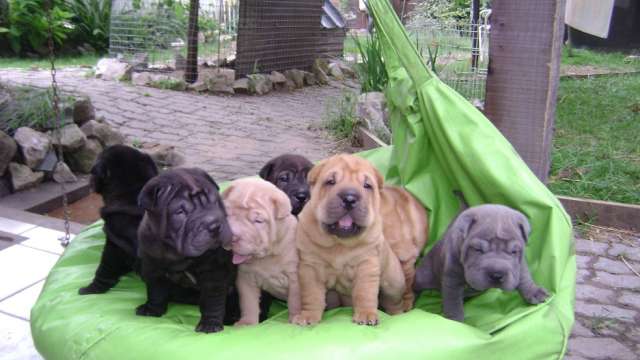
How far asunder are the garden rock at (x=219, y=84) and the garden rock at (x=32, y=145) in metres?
3.97

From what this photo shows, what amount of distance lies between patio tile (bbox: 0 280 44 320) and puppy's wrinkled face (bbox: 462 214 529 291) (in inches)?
79.0

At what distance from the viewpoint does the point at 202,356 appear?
6.29 ft

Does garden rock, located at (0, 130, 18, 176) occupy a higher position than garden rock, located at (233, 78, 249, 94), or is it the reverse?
garden rock, located at (233, 78, 249, 94)

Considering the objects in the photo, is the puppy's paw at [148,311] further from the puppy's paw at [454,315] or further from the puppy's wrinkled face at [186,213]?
the puppy's paw at [454,315]

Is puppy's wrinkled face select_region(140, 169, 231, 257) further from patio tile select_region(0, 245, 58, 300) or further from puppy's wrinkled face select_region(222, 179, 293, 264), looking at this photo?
patio tile select_region(0, 245, 58, 300)

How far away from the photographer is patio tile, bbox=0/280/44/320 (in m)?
3.03

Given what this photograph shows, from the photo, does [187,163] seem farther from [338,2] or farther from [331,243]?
[338,2]

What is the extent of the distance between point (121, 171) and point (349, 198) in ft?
3.16

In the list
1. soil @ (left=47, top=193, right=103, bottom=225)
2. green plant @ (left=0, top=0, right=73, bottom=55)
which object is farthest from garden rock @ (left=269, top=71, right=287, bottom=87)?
soil @ (left=47, top=193, right=103, bottom=225)

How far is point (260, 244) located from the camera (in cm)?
211

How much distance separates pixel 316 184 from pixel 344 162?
0.11m

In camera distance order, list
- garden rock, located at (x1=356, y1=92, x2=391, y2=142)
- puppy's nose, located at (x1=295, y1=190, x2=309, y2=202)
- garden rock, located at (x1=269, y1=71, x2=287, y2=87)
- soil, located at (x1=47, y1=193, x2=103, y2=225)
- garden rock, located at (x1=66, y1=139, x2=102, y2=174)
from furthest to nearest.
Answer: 1. garden rock, located at (x1=269, y1=71, x2=287, y2=87)
2. garden rock, located at (x1=356, y1=92, x2=391, y2=142)
3. garden rock, located at (x1=66, y1=139, x2=102, y2=174)
4. soil, located at (x1=47, y1=193, x2=103, y2=225)
5. puppy's nose, located at (x1=295, y1=190, x2=309, y2=202)

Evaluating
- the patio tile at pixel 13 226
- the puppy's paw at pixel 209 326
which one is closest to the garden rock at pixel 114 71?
the patio tile at pixel 13 226

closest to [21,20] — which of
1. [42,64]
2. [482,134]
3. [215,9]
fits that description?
[42,64]
